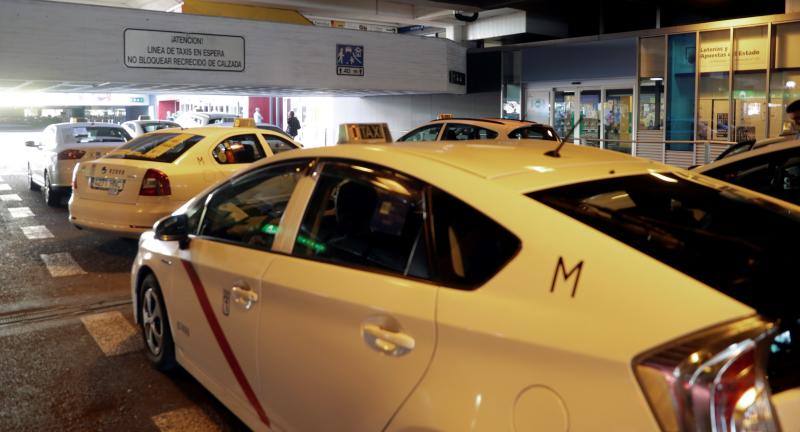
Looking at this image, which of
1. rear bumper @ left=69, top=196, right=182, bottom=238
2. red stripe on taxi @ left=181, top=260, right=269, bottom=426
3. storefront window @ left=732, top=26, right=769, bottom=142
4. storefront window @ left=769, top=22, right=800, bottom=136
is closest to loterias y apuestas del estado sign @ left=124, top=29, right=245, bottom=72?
rear bumper @ left=69, top=196, right=182, bottom=238

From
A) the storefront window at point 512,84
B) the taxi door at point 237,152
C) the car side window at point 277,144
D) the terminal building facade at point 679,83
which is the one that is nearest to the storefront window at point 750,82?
the terminal building facade at point 679,83

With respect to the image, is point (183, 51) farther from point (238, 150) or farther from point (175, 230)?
point (175, 230)

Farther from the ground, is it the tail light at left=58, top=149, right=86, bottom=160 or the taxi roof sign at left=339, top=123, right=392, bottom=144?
the taxi roof sign at left=339, top=123, right=392, bottom=144

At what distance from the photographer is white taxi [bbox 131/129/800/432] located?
6.70 feet

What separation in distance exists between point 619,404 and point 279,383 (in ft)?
5.61

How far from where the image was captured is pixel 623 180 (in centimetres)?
303

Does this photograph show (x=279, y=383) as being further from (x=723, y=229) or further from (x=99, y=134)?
(x=99, y=134)

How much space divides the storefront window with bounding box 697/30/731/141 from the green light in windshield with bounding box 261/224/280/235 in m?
14.9

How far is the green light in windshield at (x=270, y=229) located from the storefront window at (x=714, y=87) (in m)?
14.9

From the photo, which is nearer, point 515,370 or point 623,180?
point 515,370

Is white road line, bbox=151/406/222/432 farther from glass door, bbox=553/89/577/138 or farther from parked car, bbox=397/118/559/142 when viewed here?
glass door, bbox=553/89/577/138

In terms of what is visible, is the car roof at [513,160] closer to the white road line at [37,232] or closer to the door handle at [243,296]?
the door handle at [243,296]

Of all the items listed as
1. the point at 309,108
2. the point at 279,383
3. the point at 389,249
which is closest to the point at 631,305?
the point at 389,249

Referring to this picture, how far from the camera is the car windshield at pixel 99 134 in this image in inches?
551
